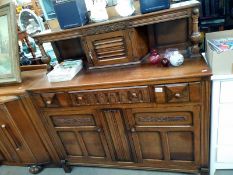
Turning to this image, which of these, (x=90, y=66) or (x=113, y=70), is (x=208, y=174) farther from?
(x=90, y=66)

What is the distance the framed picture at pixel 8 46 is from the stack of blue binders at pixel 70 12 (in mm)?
422

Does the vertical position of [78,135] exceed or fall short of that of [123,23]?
it falls short

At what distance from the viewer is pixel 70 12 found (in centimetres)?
136

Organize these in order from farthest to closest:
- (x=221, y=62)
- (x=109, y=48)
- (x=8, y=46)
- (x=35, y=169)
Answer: (x=35, y=169) < (x=8, y=46) < (x=109, y=48) < (x=221, y=62)

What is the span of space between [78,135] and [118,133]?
0.33 meters

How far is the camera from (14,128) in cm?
168

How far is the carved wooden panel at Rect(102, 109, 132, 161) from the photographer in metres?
1.42

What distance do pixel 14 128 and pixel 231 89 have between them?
1587 millimetres

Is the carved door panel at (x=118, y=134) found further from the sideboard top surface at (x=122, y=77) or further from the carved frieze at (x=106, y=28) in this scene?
the carved frieze at (x=106, y=28)

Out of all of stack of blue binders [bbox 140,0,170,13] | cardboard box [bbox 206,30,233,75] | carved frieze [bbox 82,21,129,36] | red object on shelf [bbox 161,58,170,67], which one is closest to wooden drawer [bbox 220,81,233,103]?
cardboard box [bbox 206,30,233,75]

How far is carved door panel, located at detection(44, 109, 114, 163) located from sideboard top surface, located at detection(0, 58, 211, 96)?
0.21 m

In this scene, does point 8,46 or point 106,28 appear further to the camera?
point 8,46

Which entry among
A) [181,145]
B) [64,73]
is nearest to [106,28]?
[64,73]

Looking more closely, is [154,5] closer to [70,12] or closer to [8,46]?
[70,12]
